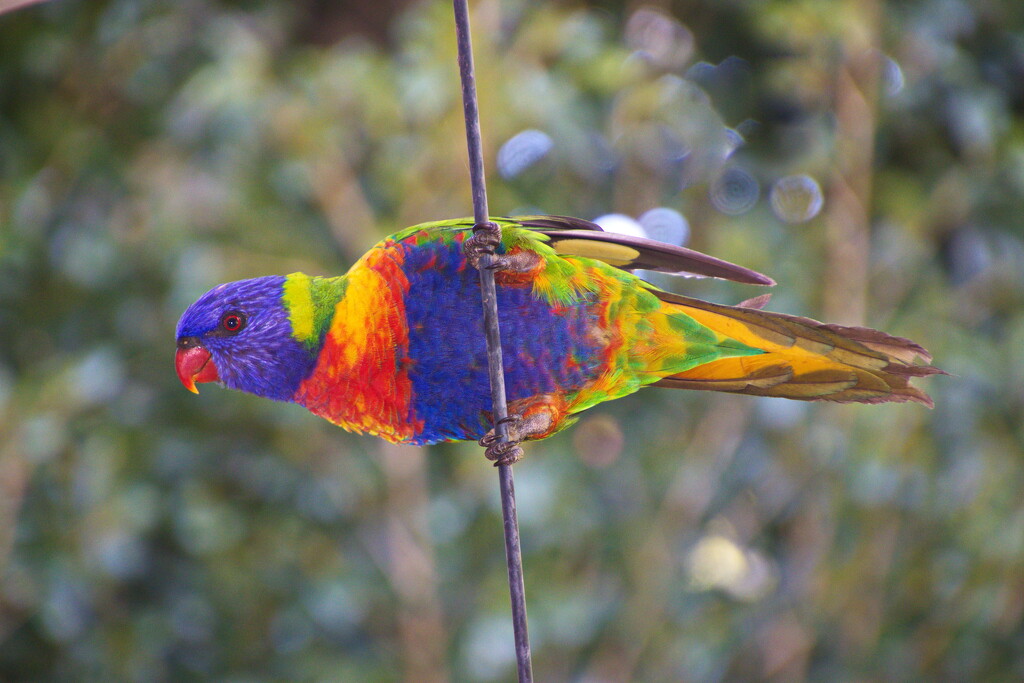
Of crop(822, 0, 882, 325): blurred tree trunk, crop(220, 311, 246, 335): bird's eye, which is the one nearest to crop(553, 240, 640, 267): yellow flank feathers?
crop(220, 311, 246, 335): bird's eye

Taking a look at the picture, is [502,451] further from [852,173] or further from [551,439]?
[852,173]

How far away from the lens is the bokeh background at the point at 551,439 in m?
1.74

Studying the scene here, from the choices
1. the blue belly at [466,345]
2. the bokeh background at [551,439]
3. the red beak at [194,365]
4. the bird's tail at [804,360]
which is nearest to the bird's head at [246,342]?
the red beak at [194,365]

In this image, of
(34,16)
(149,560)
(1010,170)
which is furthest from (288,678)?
(1010,170)

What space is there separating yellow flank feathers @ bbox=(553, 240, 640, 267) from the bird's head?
0.98 ft

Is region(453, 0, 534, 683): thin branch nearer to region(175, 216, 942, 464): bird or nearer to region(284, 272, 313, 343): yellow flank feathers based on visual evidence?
region(175, 216, 942, 464): bird

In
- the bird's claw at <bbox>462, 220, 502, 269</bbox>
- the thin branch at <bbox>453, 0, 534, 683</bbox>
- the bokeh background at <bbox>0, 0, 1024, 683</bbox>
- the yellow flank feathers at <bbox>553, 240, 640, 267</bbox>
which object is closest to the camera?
the thin branch at <bbox>453, 0, 534, 683</bbox>

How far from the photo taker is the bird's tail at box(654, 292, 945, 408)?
2.81 feet

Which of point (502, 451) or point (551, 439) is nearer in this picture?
point (502, 451)

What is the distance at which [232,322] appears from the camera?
3.00 feet

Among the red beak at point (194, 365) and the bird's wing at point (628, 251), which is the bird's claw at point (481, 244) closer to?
the bird's wing at point (628, 251)

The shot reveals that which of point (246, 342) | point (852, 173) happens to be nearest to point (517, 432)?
point (246, 342)

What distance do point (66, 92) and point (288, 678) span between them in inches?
63.5

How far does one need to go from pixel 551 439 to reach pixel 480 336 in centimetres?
92
